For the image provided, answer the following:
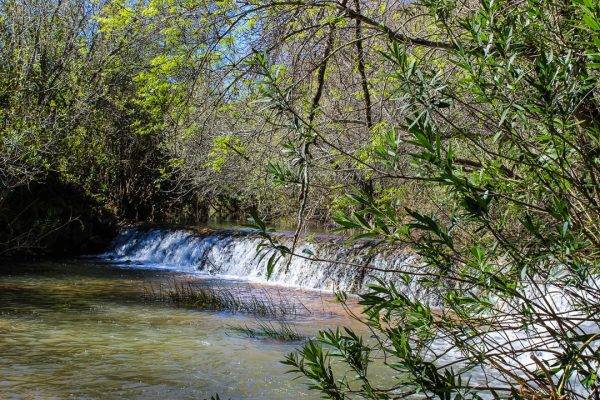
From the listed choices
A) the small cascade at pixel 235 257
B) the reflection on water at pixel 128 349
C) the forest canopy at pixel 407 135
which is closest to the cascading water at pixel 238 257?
the small cascade at pixel 235 257

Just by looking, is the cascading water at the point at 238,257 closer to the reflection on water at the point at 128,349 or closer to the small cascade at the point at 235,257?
the small cascade at the point at 235,257

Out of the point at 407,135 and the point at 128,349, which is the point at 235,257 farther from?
the point at 407,135

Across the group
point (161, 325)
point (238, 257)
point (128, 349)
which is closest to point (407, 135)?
point (128, 349)

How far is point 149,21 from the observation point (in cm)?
599

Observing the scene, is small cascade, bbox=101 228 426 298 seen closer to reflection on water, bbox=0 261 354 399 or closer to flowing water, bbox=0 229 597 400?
flowing water, bbox=0 229 597 400

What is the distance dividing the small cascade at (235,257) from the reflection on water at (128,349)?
1351 millimetres

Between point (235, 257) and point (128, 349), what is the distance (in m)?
8.56

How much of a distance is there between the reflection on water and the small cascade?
1.35m

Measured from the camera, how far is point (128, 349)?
842 cm

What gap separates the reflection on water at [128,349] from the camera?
696 centimetres

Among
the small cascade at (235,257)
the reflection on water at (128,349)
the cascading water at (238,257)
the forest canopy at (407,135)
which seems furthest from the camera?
the small cascade at (235,257)

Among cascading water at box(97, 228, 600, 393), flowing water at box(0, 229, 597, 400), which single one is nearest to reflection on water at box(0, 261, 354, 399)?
flowing water at box(0, 229, 597, 400)

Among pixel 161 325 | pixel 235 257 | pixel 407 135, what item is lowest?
pixel 161 325

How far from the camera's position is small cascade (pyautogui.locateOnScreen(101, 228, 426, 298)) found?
45.5 ft
